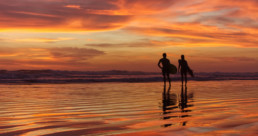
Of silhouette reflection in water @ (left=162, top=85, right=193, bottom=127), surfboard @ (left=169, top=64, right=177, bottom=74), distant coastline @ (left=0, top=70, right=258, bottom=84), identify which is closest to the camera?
silhouette reflection in water @ (left=162, top=85, right=193, bottom=127)

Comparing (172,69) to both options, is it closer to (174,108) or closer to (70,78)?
(70,78)

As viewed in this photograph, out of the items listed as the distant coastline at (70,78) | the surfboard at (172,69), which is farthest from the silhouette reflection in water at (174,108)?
the distant coastline at (70,78)

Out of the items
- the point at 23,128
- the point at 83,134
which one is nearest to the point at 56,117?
the point at 23,128

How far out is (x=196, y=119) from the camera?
555 centimetres

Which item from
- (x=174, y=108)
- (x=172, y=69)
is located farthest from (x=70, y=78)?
(x=174, y=108)

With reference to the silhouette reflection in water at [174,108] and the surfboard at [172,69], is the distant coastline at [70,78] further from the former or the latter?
the silhouette reflection in water at [174,108]

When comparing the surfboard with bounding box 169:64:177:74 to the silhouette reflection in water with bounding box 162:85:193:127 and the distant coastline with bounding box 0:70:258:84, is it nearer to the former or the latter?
the distant coastline with bounding box 0:70:258:84

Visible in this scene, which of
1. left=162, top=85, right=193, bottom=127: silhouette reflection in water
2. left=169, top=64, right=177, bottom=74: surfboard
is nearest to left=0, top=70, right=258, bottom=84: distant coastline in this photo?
left=169, top=64, right=177, bottom=74: surfboard

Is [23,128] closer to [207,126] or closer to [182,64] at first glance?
[207,126]

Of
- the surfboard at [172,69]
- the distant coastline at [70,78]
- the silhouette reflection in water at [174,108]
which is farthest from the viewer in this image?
the distant coastline at [70,78]

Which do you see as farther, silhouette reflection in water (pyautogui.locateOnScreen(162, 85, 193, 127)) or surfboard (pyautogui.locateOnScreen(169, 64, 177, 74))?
surfboard (pyautogui.locateOnScreen(169, 64, 177, 74))

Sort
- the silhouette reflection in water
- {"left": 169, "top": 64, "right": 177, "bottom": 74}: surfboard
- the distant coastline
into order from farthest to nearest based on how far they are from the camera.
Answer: the distant coastline, {"left": 169, "top": 64, "right": 177, "bottom": 74}: surfboard, the silhouette reflection in water

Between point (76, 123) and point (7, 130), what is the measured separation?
44.2 inches

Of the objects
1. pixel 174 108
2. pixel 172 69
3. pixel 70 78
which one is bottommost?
pixel 174 108
